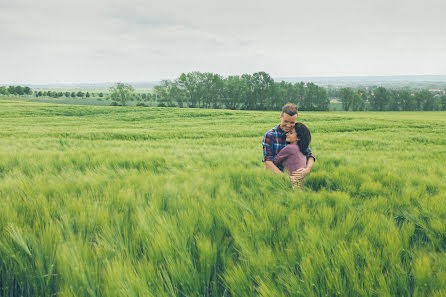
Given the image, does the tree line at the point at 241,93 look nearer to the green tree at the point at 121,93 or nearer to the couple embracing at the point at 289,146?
the green tree at the point at 121,93

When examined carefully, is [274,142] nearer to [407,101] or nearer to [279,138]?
[279,138]

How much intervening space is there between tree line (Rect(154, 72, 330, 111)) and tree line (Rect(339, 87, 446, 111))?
10947 mm

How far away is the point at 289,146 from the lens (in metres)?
3.22

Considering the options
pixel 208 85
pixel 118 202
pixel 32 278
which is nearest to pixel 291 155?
pixel 118 202

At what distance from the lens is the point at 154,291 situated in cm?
89

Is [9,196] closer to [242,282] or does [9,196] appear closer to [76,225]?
[76,225]

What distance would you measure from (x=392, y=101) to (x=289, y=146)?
334 feet

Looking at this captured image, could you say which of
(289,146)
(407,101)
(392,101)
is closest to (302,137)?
(289,146)

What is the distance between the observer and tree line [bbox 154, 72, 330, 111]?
78938mm

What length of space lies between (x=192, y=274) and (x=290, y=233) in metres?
0.59

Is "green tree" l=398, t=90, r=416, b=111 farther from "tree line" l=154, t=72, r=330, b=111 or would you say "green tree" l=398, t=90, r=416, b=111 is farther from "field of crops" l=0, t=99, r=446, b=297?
"field of crops" l=0, t=99, r=446, b=297

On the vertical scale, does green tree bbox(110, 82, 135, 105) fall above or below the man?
above

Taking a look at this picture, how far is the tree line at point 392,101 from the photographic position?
81750 millimetres

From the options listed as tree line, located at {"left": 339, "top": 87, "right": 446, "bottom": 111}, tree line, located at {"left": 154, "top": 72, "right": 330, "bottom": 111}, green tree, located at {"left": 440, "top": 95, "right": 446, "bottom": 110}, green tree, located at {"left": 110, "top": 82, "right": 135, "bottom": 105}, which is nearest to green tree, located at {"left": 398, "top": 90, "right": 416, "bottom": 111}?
tree line, located at {"left": 339, "top": 87, "right": 446, "bottom": 111}
